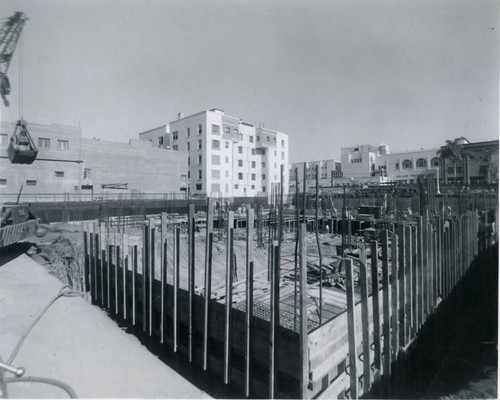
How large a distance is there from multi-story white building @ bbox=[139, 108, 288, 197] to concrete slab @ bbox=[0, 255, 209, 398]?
37258 millimetres

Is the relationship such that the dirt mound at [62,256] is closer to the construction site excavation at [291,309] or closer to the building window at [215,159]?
the construction site excavation at [291,309]

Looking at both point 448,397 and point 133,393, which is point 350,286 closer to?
point 133,393

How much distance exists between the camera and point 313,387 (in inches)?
178

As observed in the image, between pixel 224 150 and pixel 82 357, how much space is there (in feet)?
151

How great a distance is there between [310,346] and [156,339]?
449 centimetres

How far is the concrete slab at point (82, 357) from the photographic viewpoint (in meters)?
4.19

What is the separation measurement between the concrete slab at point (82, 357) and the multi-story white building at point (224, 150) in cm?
3726

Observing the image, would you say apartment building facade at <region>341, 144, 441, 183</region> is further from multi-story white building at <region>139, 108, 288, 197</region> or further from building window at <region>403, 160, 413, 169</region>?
multi-story white building at <region>139, 108, 288, 197</region>

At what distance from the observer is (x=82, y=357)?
462cm

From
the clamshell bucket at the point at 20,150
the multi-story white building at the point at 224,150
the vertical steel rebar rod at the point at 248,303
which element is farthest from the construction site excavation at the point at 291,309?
the multi-story white building at the point at 224,150

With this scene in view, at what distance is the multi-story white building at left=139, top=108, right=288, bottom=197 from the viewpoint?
47031 mm

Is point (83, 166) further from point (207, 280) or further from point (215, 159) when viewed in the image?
point (207, 280)

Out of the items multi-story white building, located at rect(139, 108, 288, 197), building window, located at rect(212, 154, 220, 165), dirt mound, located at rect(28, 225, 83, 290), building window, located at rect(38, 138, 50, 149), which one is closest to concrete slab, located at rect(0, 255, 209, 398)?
dirt mound, located at rect(28, 225, 83, 290)

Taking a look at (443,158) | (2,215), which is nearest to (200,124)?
(443,158)
